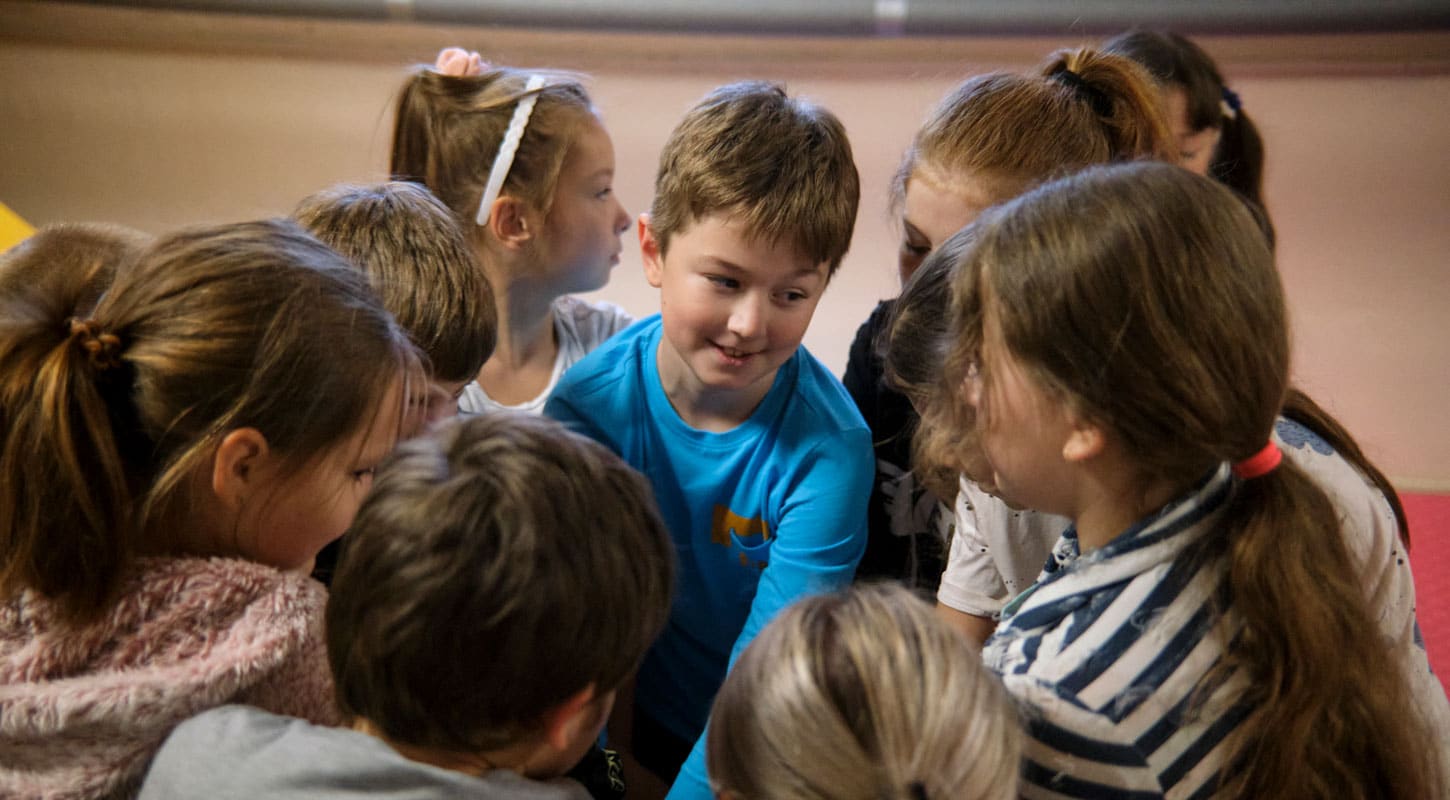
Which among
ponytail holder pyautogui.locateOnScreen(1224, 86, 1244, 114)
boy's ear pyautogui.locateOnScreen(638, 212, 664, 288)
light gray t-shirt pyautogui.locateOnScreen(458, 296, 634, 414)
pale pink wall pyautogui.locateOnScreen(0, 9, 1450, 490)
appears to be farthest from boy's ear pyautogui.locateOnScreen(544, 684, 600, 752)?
pale pink wall pyautogui.locateOnScreen(0, 9, 1450, 490)

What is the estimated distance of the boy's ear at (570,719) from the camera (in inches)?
29.0

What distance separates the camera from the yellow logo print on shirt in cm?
122

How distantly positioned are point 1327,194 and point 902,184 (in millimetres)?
1909

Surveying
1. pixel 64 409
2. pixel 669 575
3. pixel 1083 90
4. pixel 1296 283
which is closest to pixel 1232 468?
pixel 669 575

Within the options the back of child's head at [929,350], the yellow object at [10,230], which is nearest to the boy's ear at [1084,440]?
the back of child's head at [929,350]

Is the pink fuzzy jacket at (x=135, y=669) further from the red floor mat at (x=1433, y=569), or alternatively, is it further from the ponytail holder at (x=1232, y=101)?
the ponytail holder at (x=1232, y=101)

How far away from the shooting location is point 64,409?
77 cm

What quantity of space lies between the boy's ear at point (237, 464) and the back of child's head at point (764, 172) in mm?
499

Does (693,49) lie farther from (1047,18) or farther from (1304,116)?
(1304,116)

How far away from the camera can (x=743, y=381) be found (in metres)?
1.18

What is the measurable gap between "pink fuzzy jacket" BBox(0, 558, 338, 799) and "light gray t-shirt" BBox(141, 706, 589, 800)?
30 mm

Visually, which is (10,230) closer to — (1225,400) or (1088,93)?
(1088,93)

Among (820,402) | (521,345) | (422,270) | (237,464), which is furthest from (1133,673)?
(521,345)

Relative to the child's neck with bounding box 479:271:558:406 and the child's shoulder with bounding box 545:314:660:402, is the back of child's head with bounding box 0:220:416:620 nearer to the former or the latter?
the child's shoulder with bounding box 545:314:660:402
